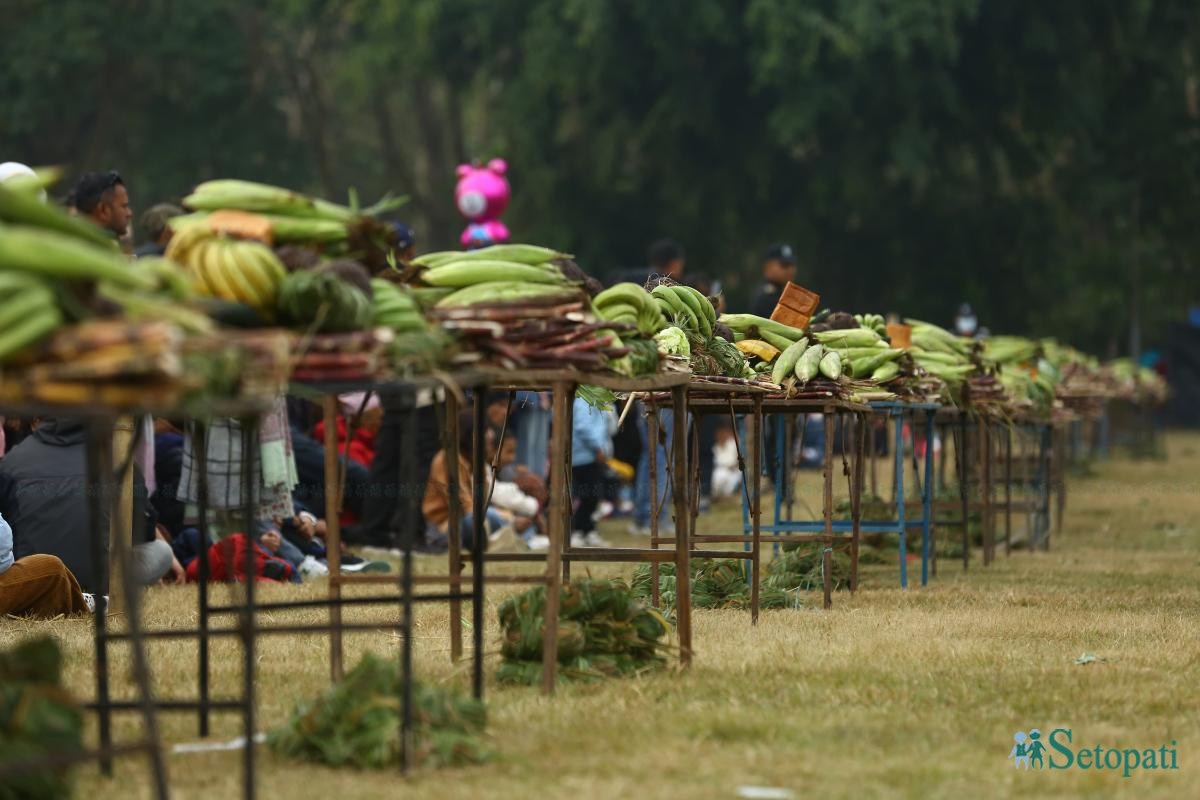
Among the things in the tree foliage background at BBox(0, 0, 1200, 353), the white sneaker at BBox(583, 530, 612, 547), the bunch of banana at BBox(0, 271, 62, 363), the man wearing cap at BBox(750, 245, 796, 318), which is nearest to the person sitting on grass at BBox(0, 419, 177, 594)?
the bunch of banana at BBox(0, 271, 62, 363)

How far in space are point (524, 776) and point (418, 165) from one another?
49500 millimetres

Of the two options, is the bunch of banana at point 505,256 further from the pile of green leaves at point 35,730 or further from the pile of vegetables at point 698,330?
the pile of green leaves at point 35,730

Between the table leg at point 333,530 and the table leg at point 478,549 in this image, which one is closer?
the table leg at point 478,549

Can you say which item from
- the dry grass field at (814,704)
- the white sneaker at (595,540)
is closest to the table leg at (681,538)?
the dry grass field at (814,704)

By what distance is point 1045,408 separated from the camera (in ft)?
49.5

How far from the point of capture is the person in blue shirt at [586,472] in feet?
51.5

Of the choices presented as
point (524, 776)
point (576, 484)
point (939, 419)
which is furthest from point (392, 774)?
point (576, 484)

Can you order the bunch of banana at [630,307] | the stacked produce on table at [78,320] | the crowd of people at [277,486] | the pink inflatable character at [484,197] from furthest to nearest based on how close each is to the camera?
the pink inflatable character at [484,197] < the crowd of people at [277,486] < the bunch of banana at [630,307] < the stacked produce on table at [78,320]

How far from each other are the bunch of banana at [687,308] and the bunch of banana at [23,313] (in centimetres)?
429

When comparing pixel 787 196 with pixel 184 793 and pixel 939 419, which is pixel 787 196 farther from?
pixel 184 793

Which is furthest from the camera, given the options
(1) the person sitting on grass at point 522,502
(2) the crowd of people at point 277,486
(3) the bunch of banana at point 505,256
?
(1) the person sitting on grass at point 522,502

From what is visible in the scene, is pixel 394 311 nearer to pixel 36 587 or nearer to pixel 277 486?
pixel 36 587

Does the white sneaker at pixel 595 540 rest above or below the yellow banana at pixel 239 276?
below

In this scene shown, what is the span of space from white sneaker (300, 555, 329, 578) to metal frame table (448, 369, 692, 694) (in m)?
4.09
